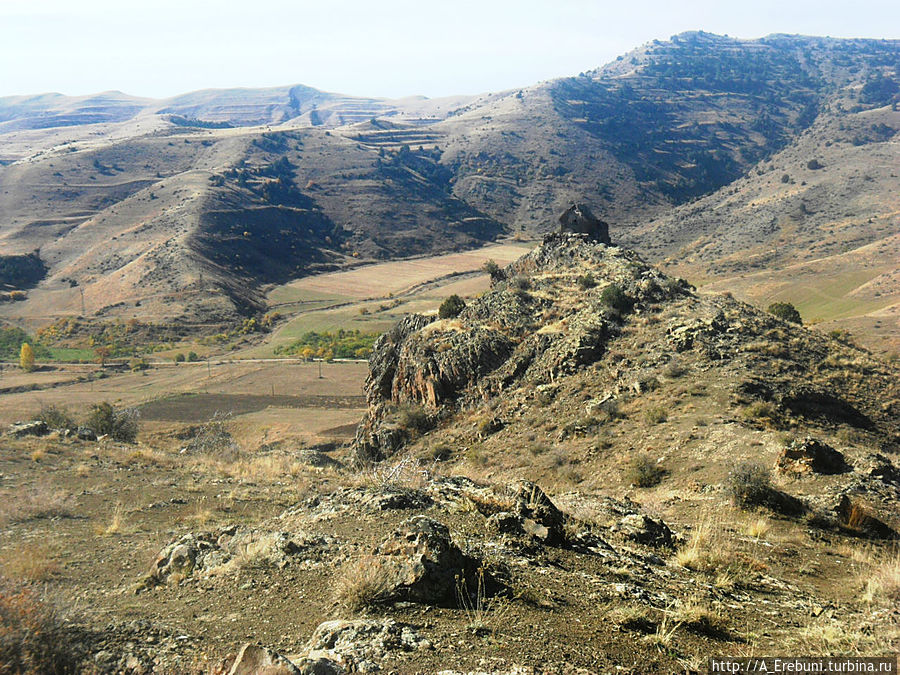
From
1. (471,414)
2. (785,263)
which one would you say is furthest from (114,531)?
(785,263)

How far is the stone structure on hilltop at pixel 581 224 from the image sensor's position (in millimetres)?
48834

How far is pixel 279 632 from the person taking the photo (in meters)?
5.98

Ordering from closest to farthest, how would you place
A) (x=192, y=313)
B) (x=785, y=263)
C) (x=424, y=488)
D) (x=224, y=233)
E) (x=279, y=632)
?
(x=279, y=632) → (x=424, y=488) → (x=785, y=263) → (x=192, y=313) → (x=224, y=233)

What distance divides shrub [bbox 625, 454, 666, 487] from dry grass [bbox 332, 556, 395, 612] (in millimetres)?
9132

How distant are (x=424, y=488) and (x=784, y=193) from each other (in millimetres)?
128330

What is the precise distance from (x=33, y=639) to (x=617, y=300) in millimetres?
24319

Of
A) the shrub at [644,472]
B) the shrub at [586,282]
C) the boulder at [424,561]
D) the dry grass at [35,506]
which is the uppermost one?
the shrub at [586,282]

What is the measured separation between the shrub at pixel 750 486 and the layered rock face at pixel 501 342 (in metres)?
12.1

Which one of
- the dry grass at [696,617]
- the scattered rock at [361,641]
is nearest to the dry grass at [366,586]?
the scattered rock at [361,641]

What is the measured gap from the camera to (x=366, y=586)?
20.1 feet

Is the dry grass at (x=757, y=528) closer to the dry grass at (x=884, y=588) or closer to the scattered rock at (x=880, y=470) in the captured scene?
the dry grass at (x=884, y=588)

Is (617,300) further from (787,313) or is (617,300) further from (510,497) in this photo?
(510,497)

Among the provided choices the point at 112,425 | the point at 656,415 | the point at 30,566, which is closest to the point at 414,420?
the point at 656,415

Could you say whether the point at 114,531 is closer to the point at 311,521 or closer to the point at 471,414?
the point at 311,521
